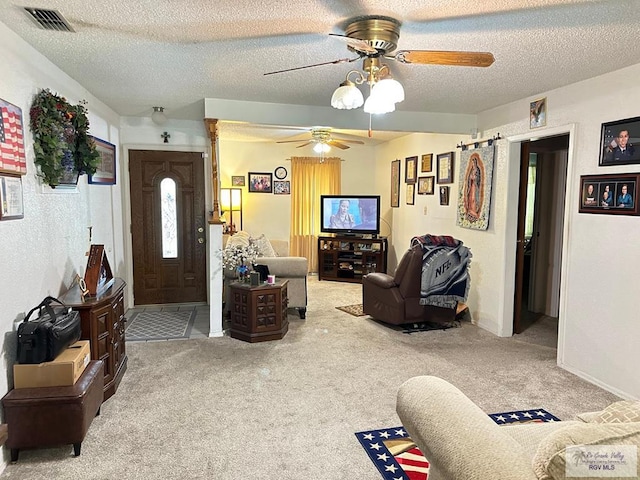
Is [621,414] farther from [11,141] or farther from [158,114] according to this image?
[158,114]

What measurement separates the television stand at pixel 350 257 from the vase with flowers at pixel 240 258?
9.78ft

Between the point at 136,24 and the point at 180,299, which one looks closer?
the point at 136,24

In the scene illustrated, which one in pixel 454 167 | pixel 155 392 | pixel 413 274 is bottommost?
pixel 155 392

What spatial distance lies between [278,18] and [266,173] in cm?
541

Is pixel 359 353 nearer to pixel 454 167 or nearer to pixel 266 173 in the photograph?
pixel 454 167

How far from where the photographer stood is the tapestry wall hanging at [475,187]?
179 inches

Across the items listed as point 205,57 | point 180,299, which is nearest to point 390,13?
point 205,57

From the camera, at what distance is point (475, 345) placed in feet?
13.5

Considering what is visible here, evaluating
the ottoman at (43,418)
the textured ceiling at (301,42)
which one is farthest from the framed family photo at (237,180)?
the ottoman at (43,418)

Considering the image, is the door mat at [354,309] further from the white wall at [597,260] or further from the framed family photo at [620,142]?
the framed family photo at [620,142]

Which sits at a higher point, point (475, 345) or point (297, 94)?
point (297, 94)

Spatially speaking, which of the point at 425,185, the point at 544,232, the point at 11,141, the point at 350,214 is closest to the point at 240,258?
the point at 11,141

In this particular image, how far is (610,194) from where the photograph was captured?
10.3 ft

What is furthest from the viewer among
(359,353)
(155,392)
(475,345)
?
(475,345)
